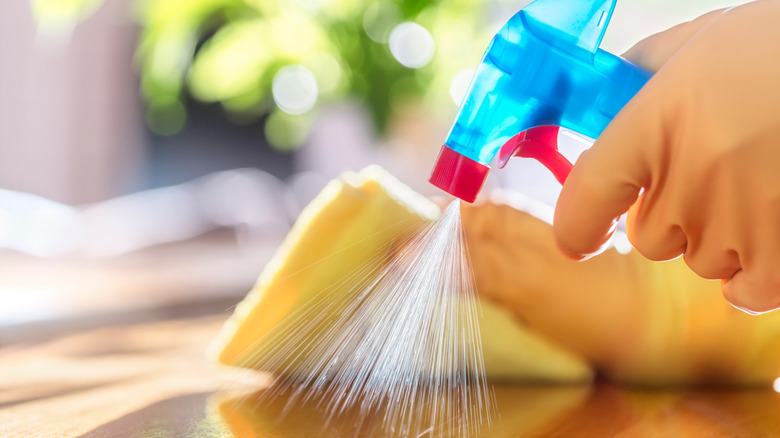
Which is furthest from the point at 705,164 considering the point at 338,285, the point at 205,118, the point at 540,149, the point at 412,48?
the point at 205,118

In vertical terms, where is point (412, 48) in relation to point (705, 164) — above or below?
above

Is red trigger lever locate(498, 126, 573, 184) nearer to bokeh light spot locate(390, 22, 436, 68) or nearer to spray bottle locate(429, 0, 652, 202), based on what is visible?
spray bottle locate(429, 0, 652, 202)

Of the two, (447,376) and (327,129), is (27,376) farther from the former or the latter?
(327,129)

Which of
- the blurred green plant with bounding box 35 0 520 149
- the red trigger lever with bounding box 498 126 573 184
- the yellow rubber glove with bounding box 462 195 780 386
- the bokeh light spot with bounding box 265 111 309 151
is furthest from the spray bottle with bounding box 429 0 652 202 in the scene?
the bokeh light spot with bounding box 265 111 309 151

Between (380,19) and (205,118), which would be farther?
(205,118)

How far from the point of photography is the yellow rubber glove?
1.49 ft

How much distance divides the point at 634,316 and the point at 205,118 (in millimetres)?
1687

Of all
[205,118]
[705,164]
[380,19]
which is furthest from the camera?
[205,118]

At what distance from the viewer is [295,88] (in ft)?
4.98

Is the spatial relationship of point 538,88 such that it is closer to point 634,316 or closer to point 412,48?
point 634,316

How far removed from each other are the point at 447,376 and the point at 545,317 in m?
0.09

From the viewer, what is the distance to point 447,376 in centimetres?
44

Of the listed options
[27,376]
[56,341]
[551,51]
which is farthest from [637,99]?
[56,341]

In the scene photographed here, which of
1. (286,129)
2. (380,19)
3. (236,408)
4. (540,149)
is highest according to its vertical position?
(380,19)
